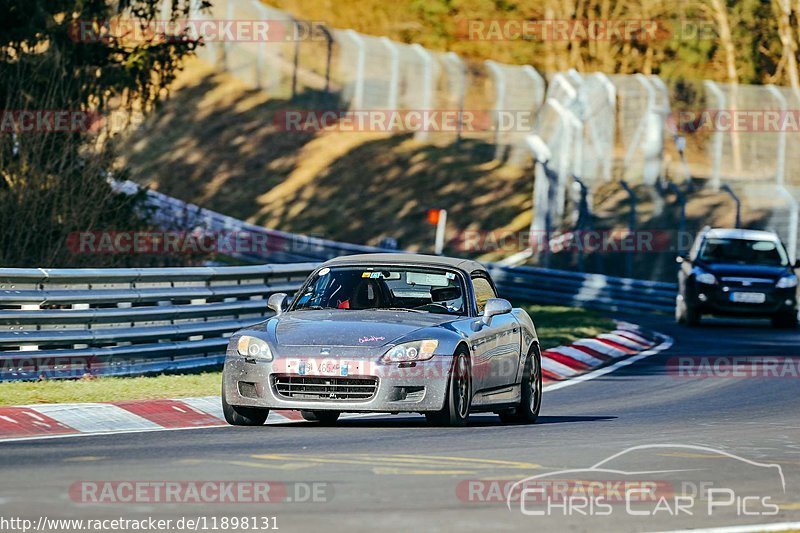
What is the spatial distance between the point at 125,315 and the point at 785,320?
16.1m

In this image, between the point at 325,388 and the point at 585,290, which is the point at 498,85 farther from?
the point at 325,388

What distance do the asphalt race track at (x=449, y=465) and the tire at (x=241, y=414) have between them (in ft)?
0.48

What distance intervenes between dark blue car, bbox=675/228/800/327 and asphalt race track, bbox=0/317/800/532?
13.7 metres

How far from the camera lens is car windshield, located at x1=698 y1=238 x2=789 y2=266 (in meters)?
29.7

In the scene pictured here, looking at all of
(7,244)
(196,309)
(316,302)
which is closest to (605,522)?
(316,302)

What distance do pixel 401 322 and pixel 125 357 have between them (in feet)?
15.5

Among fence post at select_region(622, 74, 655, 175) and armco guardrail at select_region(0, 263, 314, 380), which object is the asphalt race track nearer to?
armco guardrail at select_region(0, 263, 314, 380)

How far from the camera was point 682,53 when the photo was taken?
202 feet

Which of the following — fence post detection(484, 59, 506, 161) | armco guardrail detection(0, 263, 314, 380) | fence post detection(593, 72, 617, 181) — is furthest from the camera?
fence post detection(484, 59, 506, 161)

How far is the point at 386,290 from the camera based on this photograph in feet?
43.4

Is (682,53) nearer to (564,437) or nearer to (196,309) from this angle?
(196,309)

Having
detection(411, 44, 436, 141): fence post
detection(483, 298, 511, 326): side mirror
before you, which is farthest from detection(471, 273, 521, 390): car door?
detection(411, 44, 436, 141): fence post

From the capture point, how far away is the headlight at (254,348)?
Result: 12094mm

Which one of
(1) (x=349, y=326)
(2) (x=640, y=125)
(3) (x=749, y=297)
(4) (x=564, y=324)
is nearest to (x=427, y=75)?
(2) (x=640, y=125)
